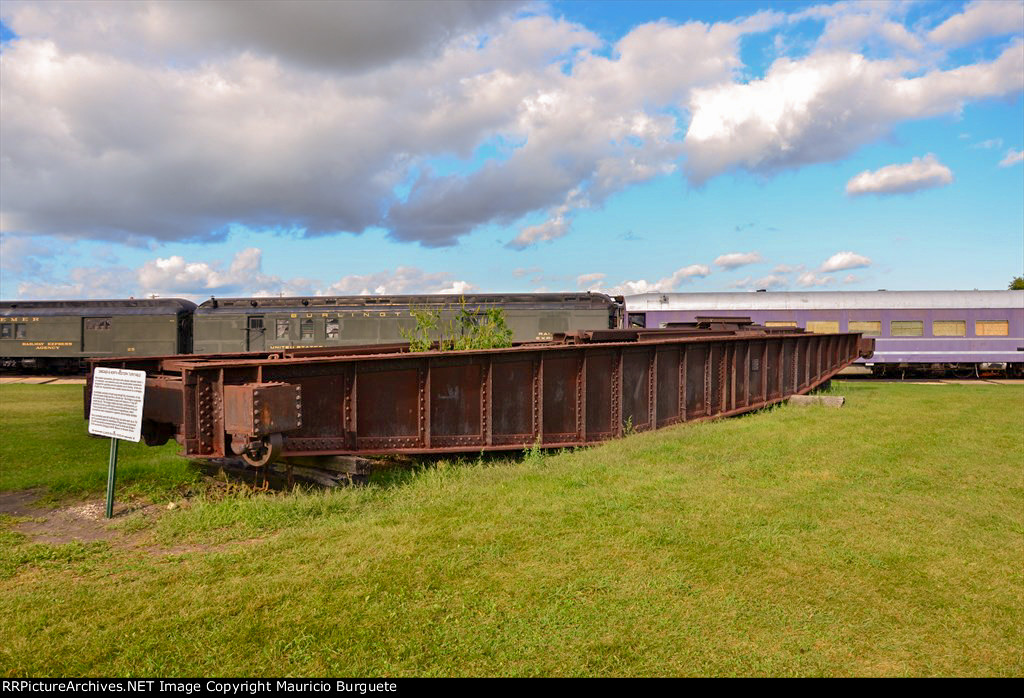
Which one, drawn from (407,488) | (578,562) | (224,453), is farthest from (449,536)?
(224,453)

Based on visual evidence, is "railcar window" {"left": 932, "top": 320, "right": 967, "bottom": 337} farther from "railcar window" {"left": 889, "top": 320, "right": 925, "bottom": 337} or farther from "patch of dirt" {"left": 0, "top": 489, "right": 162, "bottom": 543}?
"patch of dirt" {"left": 0, "top": 489, "right": 162, "bottom": 543}

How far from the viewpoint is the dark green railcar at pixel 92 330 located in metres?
26.2

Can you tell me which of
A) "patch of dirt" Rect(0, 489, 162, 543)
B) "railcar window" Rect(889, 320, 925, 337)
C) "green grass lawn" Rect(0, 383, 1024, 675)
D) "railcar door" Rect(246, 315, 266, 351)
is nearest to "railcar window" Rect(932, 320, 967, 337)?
"railcar window" Rect(889, 320, 925, 337)

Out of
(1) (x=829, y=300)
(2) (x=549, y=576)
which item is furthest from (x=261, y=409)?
(1) (x=829, y=300)

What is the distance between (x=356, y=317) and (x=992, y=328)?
941 inches

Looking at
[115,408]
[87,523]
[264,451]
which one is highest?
[115,408]

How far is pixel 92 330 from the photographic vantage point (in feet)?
87.5

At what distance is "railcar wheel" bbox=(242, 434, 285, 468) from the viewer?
646cm

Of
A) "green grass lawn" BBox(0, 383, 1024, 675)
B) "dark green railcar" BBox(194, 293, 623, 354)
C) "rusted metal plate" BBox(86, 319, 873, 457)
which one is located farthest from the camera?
"dark green railcar" BBox(194, 293, 623, 354)

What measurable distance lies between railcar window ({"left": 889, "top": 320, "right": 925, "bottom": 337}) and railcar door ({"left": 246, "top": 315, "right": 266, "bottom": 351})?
24.3 meters

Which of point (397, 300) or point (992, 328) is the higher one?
point (397, 300)

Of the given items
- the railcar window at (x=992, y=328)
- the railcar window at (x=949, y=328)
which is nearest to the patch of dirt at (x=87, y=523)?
the railcar window at (x=949, y=328)

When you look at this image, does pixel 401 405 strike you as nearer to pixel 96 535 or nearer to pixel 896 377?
pixel 96 535

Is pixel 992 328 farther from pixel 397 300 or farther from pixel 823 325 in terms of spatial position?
pixel 397 300
